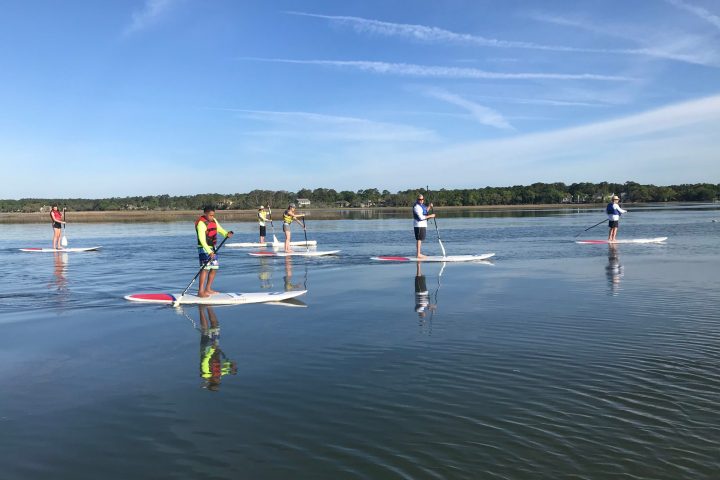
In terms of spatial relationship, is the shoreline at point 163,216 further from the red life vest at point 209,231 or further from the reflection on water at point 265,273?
the red life vest at point 209,231

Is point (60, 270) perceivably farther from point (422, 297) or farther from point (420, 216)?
point (422, 297)

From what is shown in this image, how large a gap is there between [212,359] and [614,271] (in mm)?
12051

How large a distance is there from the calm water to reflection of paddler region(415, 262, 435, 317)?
120mm

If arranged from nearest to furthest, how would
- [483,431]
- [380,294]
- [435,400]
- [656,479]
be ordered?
[656,479] → [483,431] → [435,400] → [380,294]

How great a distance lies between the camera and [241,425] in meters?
5.25

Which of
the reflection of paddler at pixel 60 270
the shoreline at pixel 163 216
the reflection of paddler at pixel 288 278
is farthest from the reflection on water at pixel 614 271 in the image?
the shoreline at pixel 163 216

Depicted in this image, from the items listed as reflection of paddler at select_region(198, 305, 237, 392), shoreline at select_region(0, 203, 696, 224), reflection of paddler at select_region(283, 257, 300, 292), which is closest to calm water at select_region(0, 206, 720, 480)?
A: reflection of paddler at select_region(198, 305, 237, 392)

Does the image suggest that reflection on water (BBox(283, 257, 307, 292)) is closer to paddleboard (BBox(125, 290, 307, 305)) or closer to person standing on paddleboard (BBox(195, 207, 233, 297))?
paddleboard (BBox(125, 290, 307, 305))

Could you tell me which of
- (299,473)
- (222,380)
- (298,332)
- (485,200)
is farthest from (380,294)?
(485,200)

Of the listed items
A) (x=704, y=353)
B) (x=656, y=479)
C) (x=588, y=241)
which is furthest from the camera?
(x=588, y=241)

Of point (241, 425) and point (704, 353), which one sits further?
point (704, 353)

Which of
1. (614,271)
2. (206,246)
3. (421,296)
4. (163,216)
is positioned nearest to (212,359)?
(206,246)

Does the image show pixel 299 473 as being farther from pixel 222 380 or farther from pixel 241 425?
pixel 222 380

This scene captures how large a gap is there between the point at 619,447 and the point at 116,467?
13.4 ft
